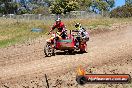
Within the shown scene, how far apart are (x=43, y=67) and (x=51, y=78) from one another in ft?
7.34

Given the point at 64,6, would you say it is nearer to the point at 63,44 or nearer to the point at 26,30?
the point at 26,30

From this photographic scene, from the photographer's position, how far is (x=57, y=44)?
1694cm

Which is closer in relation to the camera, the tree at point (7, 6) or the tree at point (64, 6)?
the tree at point (64, 6)

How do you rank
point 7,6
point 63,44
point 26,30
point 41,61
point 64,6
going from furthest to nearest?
point 7,6, point 64,6, point 26,30, point 63,44, point 41,61

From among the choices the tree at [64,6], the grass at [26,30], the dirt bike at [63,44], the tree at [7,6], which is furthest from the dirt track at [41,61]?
the tree at [7,6]

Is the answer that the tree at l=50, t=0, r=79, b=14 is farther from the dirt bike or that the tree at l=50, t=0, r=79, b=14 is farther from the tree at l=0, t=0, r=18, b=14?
the dirt bike

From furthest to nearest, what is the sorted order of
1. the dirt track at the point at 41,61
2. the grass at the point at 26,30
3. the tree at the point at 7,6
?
1. the tree at the point at 7,6
2. the grass at the point at 26,30
3. the dirt track at the point at 41,61

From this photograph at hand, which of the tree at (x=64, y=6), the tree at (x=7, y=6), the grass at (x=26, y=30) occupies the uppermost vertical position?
the grass at (x=26, y=30)

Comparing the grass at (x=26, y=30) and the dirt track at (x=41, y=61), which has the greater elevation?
the dirt track at (x=41, y=61)

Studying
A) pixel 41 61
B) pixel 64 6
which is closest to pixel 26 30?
pixel 41 61

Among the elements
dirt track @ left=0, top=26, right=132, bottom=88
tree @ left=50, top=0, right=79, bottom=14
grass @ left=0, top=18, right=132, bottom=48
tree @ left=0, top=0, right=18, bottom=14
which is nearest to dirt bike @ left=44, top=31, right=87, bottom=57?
dirt track @ left=0, top=26, right=132, bottom=88

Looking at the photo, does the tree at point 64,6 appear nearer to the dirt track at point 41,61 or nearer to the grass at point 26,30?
the grass at point 26,30

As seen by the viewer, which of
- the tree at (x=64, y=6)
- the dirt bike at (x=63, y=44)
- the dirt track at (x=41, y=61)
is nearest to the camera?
the dirt track at (x=41, y=61)

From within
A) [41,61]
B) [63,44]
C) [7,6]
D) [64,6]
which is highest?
[63,44]
